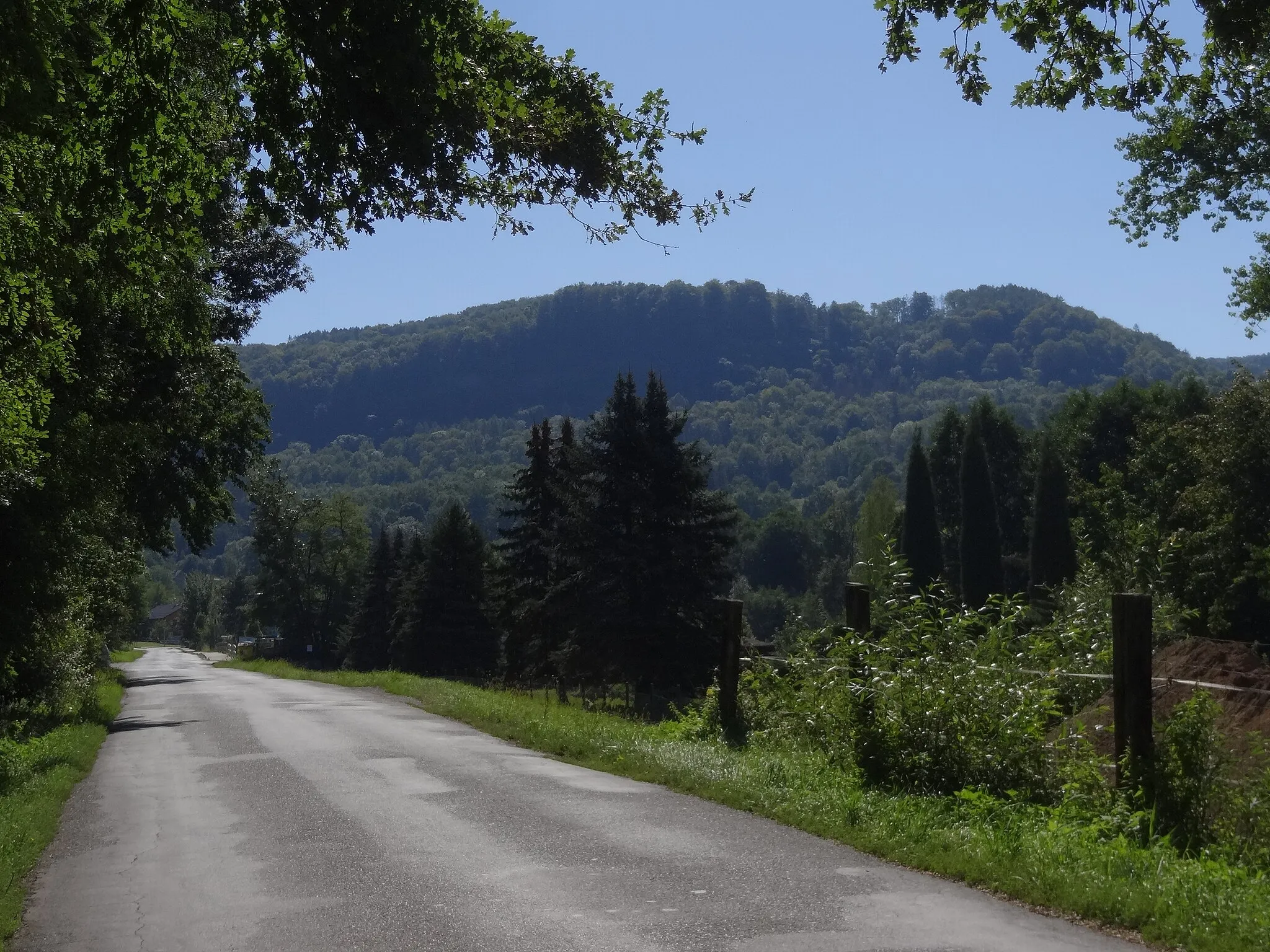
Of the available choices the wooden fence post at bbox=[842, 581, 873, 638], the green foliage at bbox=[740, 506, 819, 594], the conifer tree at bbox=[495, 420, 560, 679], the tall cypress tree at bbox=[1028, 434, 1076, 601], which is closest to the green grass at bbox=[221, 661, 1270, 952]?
the wooden fence post at bbox=[842, 581, 873, 638]

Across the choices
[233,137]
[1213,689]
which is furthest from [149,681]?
[1213,689]

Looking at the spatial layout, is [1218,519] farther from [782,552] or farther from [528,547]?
[782,552]

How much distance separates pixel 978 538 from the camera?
70.0 meters

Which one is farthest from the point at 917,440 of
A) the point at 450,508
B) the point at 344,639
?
the point at 344,639

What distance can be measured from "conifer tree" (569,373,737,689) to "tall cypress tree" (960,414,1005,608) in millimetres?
37465

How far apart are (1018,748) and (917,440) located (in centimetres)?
6784

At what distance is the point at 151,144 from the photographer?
619 centimetres

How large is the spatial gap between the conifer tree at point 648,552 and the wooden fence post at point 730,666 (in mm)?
19261

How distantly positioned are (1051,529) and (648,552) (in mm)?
36220

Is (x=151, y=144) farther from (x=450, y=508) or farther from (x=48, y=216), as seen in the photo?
(x=450, y=508)

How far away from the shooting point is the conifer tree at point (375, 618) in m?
69.2

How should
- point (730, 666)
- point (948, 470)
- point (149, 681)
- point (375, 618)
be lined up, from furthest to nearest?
1. point (948, 470)
2. point (375, 618)
3. point (149, 681)
4. point (730, 666)

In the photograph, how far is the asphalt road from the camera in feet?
20.2

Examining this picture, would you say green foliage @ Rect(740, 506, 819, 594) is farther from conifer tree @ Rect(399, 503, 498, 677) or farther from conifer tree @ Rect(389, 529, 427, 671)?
conifer tree @ Rect(399, 503, 498, 677)
